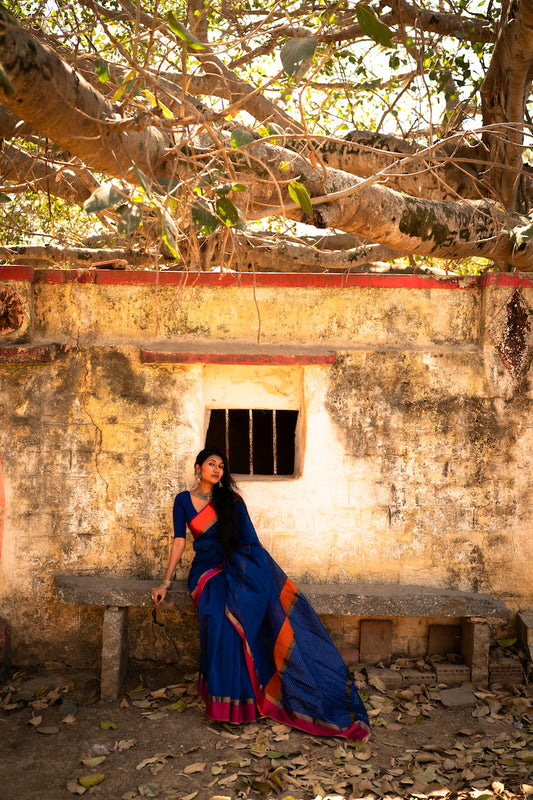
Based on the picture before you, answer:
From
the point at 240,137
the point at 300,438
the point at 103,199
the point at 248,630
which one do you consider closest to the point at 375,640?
the point at 248,630

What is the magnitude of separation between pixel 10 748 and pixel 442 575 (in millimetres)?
2920

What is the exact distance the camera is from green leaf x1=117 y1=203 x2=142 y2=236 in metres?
2.52

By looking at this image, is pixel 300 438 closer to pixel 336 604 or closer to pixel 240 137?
pixel 336 604

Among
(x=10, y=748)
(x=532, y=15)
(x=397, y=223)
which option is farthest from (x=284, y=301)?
(x=10, y=748)

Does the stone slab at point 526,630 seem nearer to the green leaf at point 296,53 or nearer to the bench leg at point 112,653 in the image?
the bench leg at point 112,653

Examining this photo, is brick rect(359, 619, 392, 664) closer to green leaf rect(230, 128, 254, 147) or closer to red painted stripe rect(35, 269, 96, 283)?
red painted stripe rect(35, 269, 96, 283)

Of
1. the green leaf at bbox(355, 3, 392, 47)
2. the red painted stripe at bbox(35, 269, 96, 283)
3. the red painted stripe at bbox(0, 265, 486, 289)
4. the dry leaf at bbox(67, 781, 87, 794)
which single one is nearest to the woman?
the dry leaf at bbox(67, 781, 87, 794)

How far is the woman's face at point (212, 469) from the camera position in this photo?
15.0 ft

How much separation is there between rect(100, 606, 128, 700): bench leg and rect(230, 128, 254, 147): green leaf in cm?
302

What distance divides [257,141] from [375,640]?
3.44m

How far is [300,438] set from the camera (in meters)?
4.94

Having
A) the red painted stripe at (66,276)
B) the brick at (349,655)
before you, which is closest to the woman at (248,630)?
the brick at (349,655)

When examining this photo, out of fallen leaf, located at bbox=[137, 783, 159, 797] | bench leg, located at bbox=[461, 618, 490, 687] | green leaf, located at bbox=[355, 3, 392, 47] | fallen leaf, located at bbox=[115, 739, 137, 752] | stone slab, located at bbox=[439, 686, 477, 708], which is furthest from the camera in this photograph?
bench leg, located at bbox=[461, 618, 490, 687]

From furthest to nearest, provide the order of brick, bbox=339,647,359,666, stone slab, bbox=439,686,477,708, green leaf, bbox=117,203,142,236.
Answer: brick, bbox=339,647,359,666 → stone slab, bbox=439,686,477,708 → green leaf, bbox=117,203,142,236
